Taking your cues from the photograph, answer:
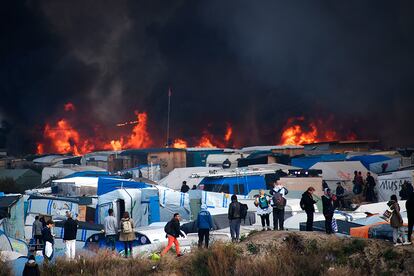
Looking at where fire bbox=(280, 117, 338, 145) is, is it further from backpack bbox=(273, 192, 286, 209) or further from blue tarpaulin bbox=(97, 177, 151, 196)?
backpack bbox=(273, 192, 286, 209)

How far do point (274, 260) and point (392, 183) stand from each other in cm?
1265

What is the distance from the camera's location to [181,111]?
64312mm

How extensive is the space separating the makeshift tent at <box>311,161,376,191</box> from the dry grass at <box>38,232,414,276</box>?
1319 cm

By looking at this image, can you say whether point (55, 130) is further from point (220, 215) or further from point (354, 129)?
point (220, 215)

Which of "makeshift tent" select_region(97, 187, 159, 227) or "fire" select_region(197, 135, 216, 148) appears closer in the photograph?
"makeshift tent" select_region(97, 187, 159, 227)

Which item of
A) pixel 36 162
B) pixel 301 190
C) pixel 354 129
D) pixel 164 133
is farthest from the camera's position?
pixel 164 133

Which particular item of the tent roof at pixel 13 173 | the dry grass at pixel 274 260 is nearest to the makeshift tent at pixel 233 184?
the dry grass at pixel 274 260

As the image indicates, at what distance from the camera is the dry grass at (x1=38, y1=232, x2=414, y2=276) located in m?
10.3

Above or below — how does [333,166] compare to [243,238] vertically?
above

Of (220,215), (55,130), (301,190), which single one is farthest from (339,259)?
(55,130)

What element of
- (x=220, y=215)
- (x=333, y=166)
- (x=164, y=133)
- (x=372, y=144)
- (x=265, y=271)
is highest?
(x=164, y=133)

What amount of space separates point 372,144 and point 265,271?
115 ft

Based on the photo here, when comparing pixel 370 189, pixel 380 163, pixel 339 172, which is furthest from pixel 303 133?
pixel 370 189

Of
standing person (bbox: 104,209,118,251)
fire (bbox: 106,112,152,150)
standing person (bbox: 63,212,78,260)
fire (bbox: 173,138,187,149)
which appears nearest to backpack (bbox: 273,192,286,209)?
standing person (bbox: 104,209,118,251)
